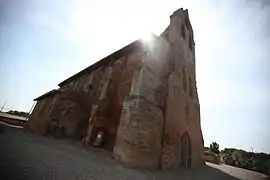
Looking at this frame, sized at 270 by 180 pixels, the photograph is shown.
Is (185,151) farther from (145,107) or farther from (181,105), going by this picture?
(145,107)

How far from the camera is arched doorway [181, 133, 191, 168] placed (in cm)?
1025

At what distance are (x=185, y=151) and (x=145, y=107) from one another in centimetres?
406

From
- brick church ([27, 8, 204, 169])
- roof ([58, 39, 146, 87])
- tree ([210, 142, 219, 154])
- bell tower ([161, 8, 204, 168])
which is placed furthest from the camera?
tree ([210, 142, 219, 154])

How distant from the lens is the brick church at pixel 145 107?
26.5ft

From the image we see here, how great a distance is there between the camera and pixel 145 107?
8531 millimetres

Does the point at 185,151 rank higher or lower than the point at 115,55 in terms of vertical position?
lower

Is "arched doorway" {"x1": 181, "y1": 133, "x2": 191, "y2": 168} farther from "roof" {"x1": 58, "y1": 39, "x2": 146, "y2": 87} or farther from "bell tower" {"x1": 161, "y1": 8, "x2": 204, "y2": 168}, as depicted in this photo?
"roof" {"x1": 58, "y1": 39, "x2": 146, "y2": 87}

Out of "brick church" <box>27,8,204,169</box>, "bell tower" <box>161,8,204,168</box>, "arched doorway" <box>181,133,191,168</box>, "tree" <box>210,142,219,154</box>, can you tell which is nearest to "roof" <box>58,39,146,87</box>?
"brick church" <box>27,8,204,169</box>

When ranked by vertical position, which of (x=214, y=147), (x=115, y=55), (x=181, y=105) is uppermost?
(x=115, y=55)

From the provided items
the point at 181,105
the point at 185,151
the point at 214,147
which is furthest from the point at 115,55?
the point at 214,147

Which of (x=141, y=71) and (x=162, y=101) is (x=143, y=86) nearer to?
(x=141, y=71)

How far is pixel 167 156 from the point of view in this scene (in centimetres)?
852

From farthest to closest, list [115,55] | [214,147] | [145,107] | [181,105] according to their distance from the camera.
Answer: [214,147]
[115,55]
[181,105]
[145,107]

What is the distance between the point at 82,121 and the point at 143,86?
772 cm
